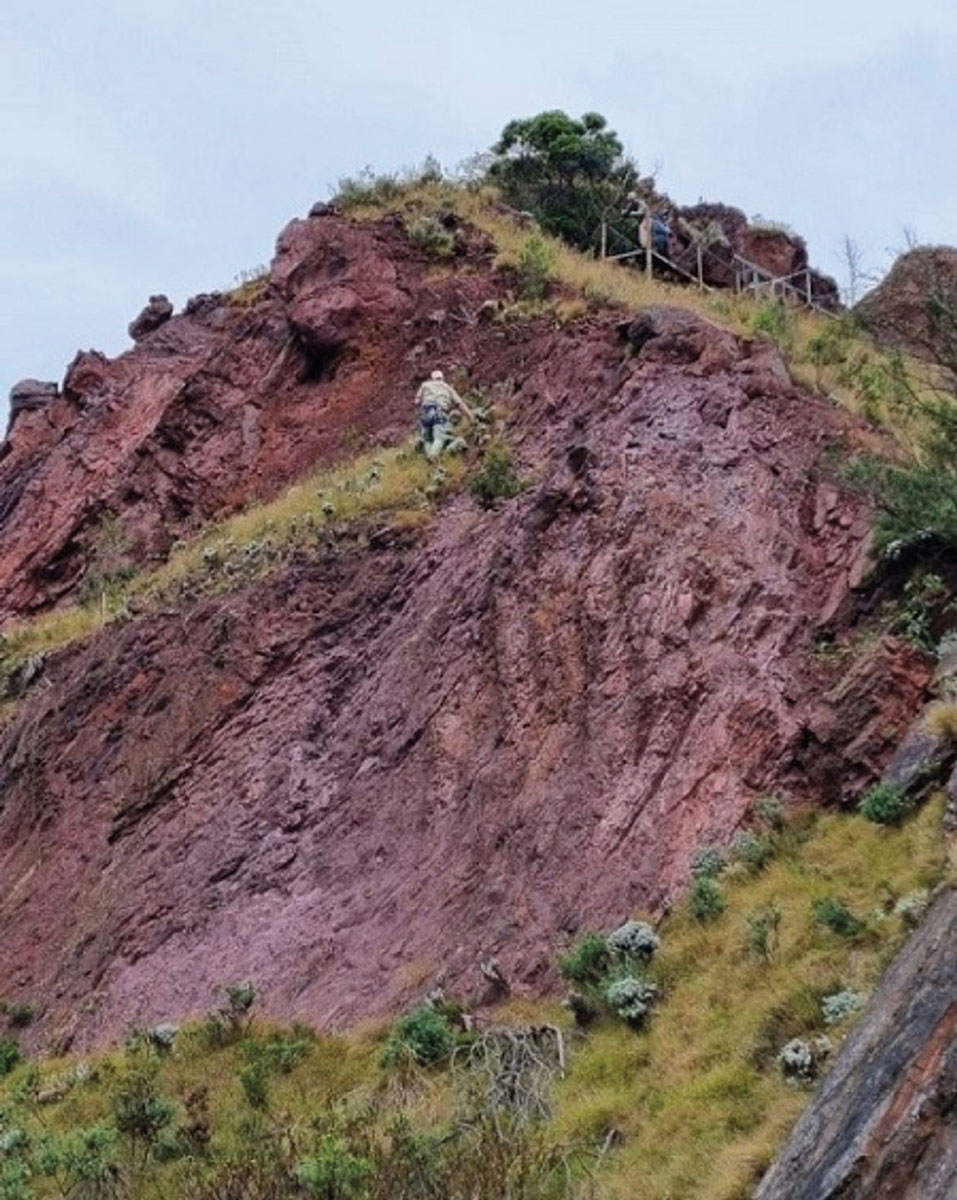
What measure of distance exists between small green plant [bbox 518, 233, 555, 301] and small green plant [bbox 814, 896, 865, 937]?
50.2 feet

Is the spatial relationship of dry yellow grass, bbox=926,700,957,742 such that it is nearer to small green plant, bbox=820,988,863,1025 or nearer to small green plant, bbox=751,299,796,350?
small green plant, bbox=820,988,863,1025

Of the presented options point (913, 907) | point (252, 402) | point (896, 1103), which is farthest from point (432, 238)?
point (896, 1103)

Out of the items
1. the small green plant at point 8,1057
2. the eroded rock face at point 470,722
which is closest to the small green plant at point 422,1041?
the eroded rock face at point 470,722

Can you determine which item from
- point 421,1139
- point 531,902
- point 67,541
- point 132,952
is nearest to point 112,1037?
point 132,952

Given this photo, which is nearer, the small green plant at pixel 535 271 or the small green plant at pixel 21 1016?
the small green plant at pixel 21 1016

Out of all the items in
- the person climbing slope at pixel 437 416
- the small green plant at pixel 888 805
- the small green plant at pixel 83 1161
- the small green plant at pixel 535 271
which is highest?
the small green plant at pixel 535 271

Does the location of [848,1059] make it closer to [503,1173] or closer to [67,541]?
[503,1173]

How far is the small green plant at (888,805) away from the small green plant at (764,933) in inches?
39.4

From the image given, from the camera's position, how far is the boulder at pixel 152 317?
3150 centimetres

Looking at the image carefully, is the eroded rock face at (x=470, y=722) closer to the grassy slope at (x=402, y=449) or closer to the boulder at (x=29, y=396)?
the grassy slope at (x=402, y=449)

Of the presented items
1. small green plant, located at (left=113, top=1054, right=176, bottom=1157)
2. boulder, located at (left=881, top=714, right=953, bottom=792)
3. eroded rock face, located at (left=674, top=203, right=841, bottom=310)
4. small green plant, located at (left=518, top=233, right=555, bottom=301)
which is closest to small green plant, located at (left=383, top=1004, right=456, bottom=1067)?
small green plant, located at (left=113, top=1054, right=176, bottom=1157)

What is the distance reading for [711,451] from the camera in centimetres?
Answer: 1614

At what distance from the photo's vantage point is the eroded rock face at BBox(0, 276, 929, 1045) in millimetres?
13164

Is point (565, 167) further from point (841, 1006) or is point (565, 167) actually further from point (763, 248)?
point (841, 1006)
